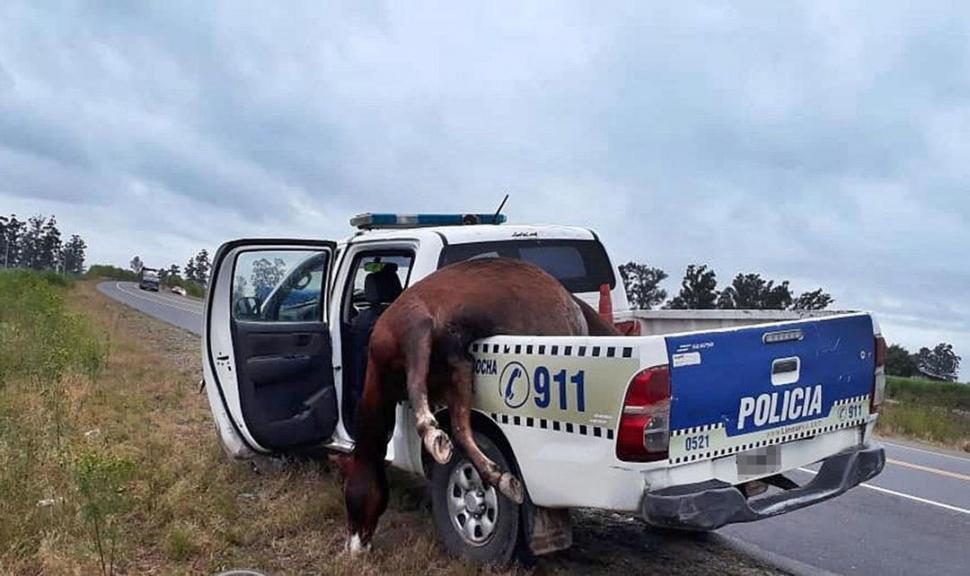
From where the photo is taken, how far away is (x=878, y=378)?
445 cm

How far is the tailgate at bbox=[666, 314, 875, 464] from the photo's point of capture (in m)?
3.55

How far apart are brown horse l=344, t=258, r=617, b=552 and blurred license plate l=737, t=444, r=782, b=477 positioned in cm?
108

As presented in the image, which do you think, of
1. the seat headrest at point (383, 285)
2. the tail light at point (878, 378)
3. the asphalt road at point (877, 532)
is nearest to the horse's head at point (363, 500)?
the seat headrest at point (383, 285)

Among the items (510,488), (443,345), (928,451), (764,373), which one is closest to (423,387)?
(443,345)

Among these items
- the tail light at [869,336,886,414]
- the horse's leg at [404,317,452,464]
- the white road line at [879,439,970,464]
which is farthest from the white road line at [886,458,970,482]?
the horse's leg at [404,317,452,464]

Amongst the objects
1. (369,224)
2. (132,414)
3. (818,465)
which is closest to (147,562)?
(369,224)

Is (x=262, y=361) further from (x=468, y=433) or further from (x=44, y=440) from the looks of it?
(x=44, y=440)

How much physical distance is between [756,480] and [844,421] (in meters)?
0.74

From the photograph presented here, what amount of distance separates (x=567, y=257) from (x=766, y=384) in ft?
8.25

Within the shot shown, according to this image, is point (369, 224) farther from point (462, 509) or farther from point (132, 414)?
point (132, 414)

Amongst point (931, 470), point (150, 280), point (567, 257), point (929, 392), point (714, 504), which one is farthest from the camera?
point (150, 280)

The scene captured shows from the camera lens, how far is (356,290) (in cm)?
629

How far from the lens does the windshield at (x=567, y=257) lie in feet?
18.7

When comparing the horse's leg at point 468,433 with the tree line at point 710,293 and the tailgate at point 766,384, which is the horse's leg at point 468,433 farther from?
the tree line at point 710,293
